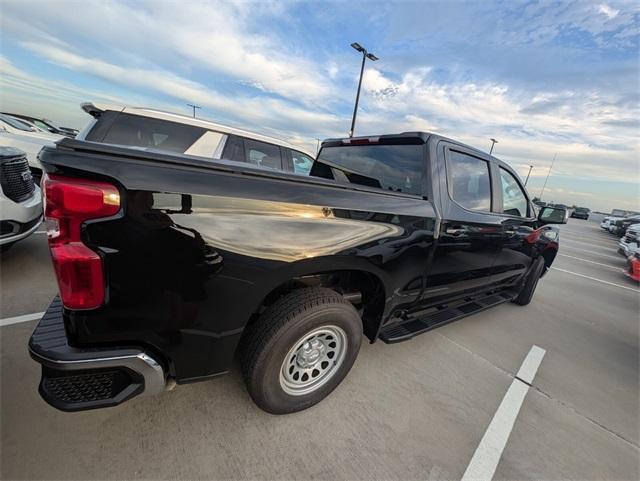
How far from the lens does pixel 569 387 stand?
2812 millimetres

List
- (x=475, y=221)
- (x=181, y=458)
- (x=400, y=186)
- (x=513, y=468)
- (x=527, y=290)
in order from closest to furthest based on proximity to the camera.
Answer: (x=181, y=458), (x=513, y=468), (x=400, y=186), (x=475, y=221), (x=527, y=290)

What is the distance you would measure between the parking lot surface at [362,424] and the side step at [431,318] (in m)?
0.36

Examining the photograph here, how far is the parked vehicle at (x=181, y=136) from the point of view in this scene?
402cm

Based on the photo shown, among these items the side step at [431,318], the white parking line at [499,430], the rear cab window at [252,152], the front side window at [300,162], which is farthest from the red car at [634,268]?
the rear cab window at [252,152]

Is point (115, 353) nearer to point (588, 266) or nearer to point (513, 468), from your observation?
point (513, 468)

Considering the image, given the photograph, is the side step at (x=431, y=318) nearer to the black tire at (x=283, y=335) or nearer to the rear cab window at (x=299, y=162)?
the black tire at (x=283, y=335)

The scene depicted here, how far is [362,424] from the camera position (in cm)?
206

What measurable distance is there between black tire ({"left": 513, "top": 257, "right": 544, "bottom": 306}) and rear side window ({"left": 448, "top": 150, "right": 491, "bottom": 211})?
6.87ft

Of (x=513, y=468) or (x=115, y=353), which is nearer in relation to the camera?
(x=115, y=353)

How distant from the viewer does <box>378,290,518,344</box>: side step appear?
8.21ft

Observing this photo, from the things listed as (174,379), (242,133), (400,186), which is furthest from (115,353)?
(242,133)

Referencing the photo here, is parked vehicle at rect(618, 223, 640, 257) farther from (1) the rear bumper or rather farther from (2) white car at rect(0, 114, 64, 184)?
(2) white car at rect(0, 114, 64, 184)

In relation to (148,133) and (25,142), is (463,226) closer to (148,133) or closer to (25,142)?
(148,133)

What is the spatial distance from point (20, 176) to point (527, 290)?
22.9ft
